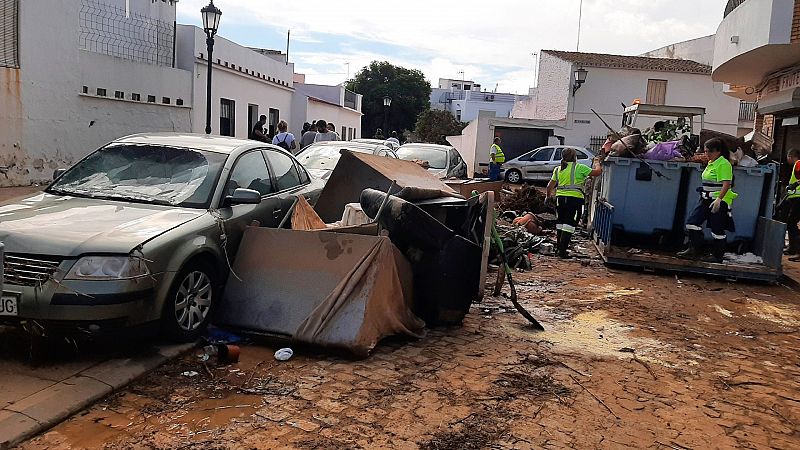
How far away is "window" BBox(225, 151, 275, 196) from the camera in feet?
18.2

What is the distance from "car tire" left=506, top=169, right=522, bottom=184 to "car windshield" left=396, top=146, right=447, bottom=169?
29.4 feet

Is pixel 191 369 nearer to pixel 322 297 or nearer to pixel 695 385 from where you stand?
pixel 322 297

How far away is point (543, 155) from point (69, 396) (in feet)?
69.1

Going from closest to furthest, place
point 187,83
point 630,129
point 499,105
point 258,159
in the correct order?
point 258,159
point 630,129
point 187,83
point 499,105

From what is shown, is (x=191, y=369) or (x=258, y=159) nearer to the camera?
(x=191, y=369)

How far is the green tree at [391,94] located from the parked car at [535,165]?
29.0 metres

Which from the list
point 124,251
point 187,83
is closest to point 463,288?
point 124,251

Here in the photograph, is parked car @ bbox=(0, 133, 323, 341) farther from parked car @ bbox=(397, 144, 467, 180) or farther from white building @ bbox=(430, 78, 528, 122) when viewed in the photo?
white building @ bbox=(430, 78, 528, 122)

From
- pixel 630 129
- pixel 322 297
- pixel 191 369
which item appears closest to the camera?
pixel 191 369

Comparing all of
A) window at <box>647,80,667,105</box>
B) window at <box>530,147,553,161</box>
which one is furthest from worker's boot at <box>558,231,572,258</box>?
window at <box>647,80,667,105</box>

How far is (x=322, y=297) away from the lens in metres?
4.98

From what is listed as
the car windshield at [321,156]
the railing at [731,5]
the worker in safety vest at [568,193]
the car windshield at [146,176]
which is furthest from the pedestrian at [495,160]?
the car windshield at [146,176]

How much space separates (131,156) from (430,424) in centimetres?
355

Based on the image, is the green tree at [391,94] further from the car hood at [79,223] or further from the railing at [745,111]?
the car hood at [79,223]
